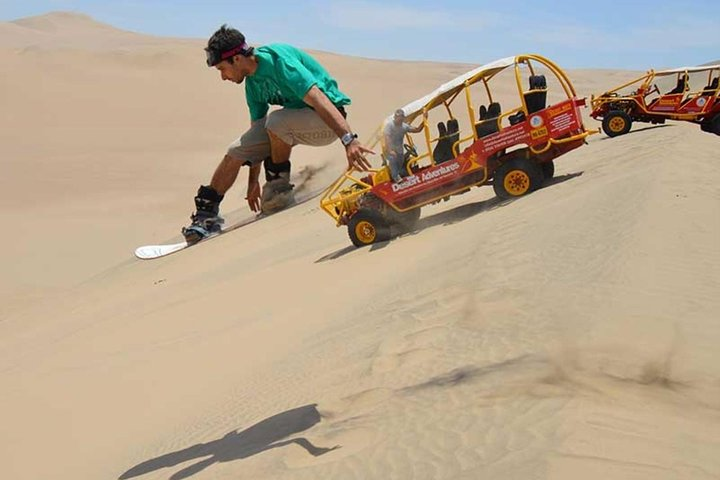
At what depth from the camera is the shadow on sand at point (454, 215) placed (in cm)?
722

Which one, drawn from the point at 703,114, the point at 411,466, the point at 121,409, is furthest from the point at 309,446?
the point at 703,114

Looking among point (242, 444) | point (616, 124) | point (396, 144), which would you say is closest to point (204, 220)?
point (396, 144)

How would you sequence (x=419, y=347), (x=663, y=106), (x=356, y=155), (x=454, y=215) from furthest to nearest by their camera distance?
(x=663, y=106), (x=454, y=215), (x=356, y=155), (x=419, y=347)

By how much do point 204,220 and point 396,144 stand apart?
3.36 metres

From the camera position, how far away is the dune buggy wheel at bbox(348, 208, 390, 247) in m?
7.29

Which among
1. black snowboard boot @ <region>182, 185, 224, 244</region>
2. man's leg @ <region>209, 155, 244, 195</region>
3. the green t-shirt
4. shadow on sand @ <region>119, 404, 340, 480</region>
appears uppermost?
the green t-shirt

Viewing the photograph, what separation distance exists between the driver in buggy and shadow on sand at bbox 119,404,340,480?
146 inches

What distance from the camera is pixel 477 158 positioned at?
284 inches

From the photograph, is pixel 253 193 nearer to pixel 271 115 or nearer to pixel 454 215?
pixel 271 115

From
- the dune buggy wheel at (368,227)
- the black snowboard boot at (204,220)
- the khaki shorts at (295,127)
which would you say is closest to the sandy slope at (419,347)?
the dune buggy wheel at (368,227)

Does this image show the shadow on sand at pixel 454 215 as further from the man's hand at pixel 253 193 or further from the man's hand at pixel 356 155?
the man's hand at pixel 253 193

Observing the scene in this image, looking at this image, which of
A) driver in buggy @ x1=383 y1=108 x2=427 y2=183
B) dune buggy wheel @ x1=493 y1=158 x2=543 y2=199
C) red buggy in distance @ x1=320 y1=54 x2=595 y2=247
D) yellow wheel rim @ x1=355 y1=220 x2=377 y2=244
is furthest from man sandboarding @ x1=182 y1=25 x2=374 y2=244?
dune buggy wheel @ x1=493 y1=158 x2=543 y2=199

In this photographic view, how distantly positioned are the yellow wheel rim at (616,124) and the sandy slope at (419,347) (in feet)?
6.50

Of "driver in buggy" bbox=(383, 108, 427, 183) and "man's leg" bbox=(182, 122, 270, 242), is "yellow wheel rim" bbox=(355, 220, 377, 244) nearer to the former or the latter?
"driver in buggy" bbox=(383, 108, 427, 183)
